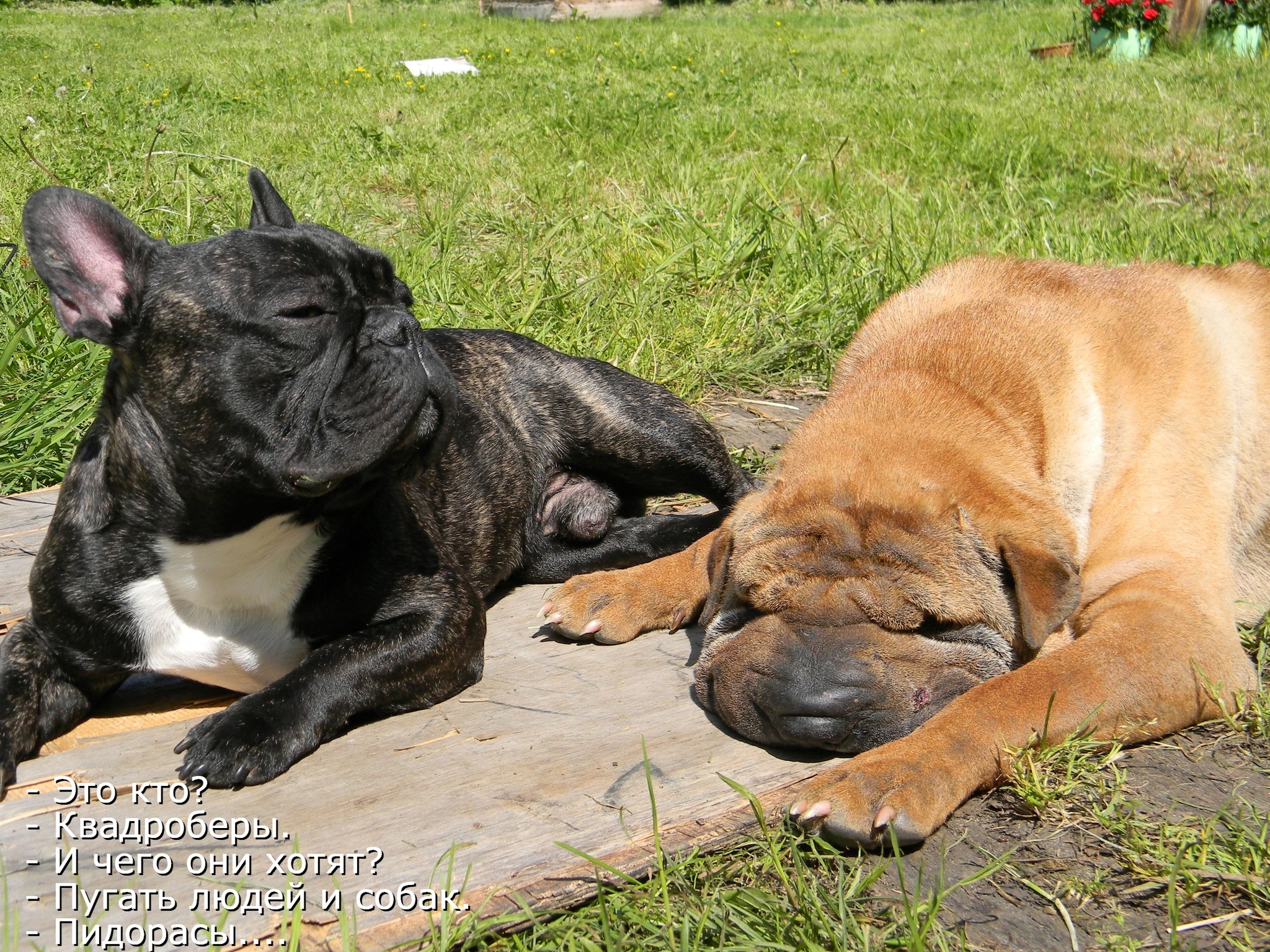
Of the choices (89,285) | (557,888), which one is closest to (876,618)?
(557,888)

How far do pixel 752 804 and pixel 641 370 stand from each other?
3.01 metres

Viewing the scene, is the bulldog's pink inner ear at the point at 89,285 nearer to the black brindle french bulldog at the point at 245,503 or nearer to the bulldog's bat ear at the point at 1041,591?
the black brindle french bulldog at the point at 245,503

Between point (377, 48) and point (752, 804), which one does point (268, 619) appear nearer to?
point (752, 804)

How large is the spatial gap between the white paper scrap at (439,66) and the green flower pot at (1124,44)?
6.66 meters

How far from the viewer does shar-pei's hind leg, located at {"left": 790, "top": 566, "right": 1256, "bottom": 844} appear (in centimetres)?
238

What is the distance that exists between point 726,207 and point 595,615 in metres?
3.71

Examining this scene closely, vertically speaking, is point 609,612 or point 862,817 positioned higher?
point 862,817

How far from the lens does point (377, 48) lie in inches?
524

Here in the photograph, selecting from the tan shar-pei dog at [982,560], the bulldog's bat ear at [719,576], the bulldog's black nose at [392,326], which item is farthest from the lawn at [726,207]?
the bulldog's black nose at [392,326]

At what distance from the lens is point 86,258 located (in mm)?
2766

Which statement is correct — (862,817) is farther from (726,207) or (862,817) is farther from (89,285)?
(726,207)

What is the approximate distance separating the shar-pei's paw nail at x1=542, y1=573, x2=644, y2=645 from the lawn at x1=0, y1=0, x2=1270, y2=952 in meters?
1.04

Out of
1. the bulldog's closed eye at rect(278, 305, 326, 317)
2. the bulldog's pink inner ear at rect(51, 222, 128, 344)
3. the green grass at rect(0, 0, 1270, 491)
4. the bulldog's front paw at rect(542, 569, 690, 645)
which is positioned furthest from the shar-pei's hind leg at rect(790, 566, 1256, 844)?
the green grass at rect(0, 0, 1270, 491)

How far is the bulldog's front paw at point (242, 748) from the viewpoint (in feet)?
8.45
